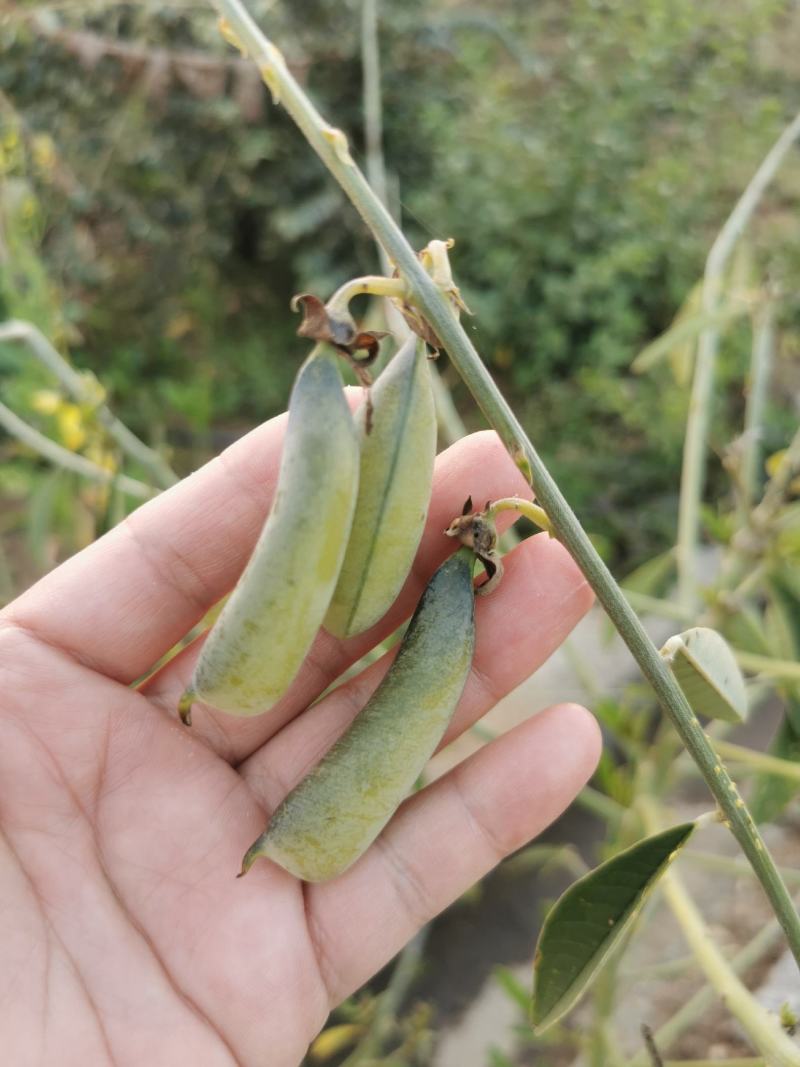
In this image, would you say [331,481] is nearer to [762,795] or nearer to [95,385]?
[762,795]

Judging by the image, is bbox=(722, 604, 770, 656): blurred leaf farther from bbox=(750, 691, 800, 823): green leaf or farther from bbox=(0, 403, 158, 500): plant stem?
bbox=(0, 403, 158, 500): plant stem

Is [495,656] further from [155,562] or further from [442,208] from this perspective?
[442,208]

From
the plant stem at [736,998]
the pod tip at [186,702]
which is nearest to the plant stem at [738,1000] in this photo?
the plant stem at [736,998]

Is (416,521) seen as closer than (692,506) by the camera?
Yes

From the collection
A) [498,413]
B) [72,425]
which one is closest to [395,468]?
[498,413]

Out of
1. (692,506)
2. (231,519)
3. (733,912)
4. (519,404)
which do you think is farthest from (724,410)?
(231,519)

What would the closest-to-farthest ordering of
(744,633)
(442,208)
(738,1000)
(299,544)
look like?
(299,544)
(738,1000)
(744,633)
(442,208)
